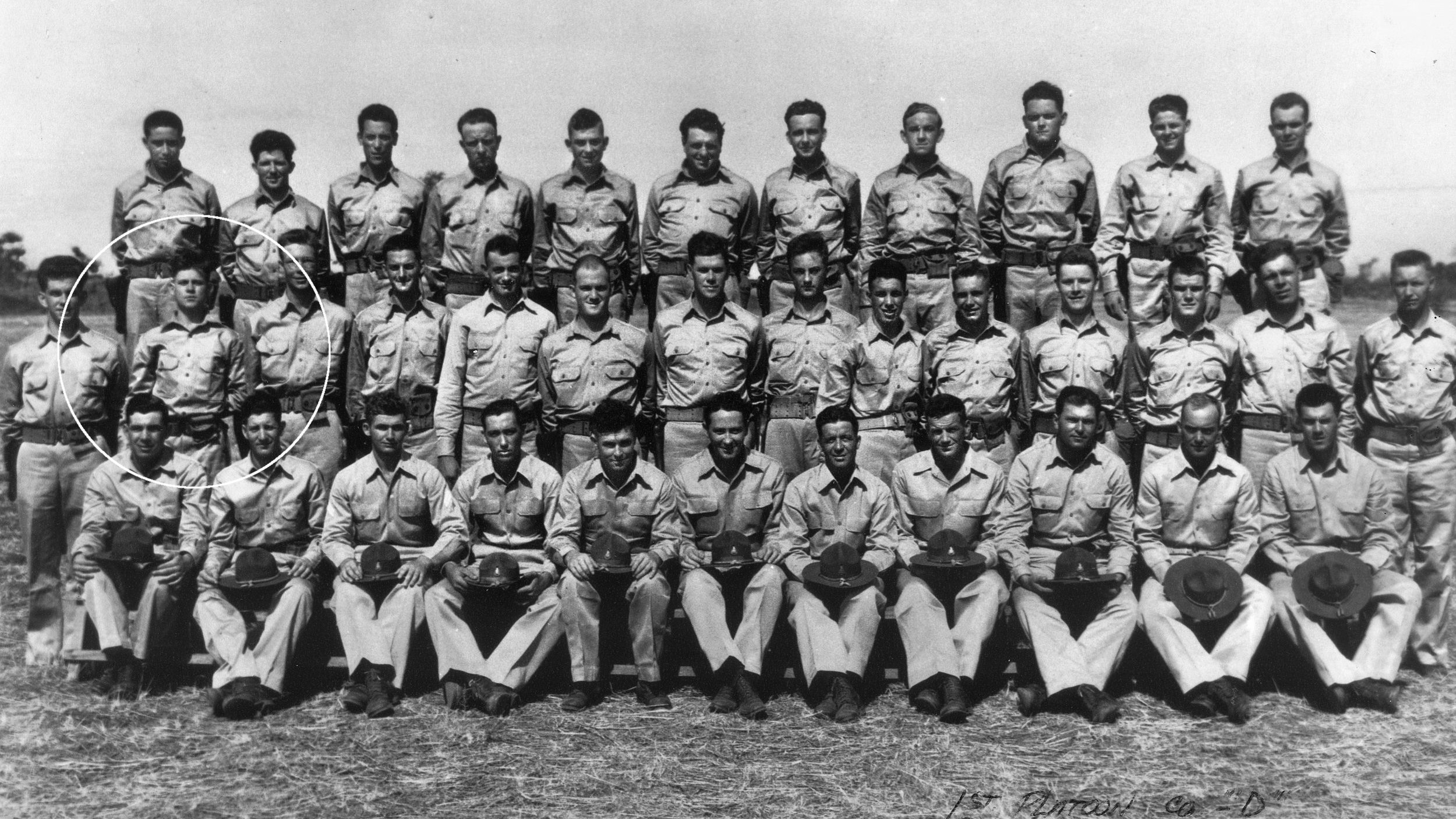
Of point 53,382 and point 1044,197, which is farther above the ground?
point 1044,197

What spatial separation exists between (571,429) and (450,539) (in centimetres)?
108

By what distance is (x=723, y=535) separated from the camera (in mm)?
6332

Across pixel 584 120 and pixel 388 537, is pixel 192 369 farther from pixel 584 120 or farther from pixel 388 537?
pixel 584 120

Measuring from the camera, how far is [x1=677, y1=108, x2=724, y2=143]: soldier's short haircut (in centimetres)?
809

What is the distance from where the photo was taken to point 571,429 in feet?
24.1

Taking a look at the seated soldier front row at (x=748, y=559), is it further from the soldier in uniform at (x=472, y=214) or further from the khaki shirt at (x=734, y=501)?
the soldier in uniform at (x=472, y=214)

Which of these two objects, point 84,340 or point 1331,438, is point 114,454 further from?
point 1331,438

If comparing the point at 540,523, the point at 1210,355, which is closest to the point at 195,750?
the point at 540,523

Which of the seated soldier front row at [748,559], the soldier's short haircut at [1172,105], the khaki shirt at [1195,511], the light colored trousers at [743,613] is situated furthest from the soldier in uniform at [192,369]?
the soldier's short haircut at [1172,105]

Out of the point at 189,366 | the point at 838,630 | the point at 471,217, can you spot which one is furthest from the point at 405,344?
the point at 838,630

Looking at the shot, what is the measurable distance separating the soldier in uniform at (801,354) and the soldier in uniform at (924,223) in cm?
67

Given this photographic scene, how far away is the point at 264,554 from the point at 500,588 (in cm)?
122

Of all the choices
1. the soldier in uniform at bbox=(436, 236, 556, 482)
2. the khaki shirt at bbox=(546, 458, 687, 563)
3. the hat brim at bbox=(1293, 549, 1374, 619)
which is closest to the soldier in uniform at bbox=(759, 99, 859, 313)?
the soldier in uniform at bbox=(436, 236, 556, 482)

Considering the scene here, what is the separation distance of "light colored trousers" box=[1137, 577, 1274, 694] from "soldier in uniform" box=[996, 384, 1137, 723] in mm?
118
